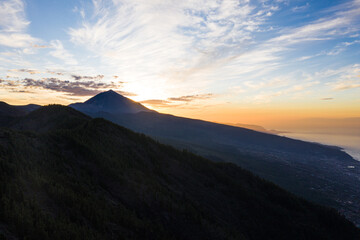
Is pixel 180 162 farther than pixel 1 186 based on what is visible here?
Yes

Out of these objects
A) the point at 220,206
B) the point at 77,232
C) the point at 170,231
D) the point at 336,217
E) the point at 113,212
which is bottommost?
the point at 336,217

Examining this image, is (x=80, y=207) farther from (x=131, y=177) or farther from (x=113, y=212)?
(x=131, y=177)

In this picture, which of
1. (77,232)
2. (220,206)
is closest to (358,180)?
(220,206)

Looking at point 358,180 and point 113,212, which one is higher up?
point 113,212

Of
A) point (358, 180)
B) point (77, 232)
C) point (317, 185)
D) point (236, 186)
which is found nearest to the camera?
point (77, 232)

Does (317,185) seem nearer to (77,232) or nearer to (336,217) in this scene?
(336,217)

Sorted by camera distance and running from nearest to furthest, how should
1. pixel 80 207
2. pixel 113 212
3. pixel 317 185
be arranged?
1. pixel 80 207
2. pixel 113 212
3. pixel 317 185
